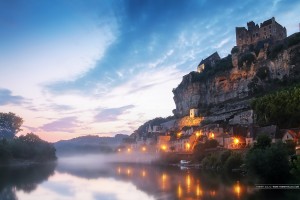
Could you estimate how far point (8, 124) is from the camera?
13225 centimetres

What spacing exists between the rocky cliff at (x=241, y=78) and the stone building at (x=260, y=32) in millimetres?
3191

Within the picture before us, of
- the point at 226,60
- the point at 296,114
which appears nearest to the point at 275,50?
the point at 226,60

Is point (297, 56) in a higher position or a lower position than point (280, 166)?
higher

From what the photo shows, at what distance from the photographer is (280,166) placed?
31.6 meters

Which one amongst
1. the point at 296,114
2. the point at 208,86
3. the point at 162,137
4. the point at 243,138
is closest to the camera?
the point at 296,114

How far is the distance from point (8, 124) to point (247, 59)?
89.4 m

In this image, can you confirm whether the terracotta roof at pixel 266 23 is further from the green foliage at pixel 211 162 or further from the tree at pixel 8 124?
the tree at pixel 8 124

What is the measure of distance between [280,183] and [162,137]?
6320 cm

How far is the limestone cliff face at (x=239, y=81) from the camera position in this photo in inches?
3110

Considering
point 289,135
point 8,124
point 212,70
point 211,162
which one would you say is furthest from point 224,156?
point 8,124

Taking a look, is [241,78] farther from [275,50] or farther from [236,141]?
[236,141]

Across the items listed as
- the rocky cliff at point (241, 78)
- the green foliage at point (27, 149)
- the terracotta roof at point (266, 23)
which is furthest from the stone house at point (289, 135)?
the green foliage at point (27, 149)

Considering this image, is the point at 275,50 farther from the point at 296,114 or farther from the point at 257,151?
the point at 257,151

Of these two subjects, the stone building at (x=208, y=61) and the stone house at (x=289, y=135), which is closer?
the stone house at (x=289, y=135)
